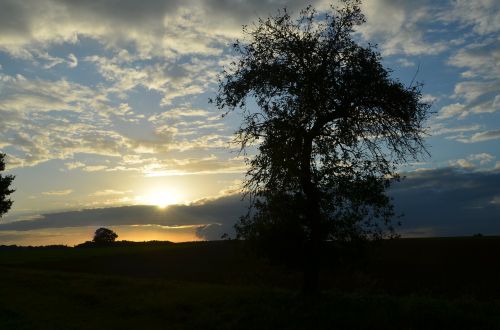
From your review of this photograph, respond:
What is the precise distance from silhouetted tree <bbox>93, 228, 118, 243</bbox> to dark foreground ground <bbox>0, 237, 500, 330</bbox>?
90.3 metres

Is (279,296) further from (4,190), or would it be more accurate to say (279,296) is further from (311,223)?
(4,190)

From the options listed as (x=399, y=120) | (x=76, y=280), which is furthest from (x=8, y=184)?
(x=399, y=120)

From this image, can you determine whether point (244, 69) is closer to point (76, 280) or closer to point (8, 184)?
point (76, 280)

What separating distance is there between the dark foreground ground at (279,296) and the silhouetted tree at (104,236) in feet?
296

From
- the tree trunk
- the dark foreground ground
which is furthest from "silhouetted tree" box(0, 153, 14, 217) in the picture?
the tree trunk

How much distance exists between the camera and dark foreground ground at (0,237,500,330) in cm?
1831

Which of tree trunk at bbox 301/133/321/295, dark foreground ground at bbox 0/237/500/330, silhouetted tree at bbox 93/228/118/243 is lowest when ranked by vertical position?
dark foreground ground at bbox 0/237/500/330

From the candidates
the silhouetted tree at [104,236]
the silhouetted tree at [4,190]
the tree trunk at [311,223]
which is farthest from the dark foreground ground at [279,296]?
the silhouetted tree at [104,236]

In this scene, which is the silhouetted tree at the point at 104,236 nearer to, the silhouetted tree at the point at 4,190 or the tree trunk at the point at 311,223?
the silhouetted tree at the point at 4,190

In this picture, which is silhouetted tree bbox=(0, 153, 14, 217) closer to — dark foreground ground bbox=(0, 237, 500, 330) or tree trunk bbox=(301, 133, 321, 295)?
dark foreground ground bbox=(0, 237, 500, 330)

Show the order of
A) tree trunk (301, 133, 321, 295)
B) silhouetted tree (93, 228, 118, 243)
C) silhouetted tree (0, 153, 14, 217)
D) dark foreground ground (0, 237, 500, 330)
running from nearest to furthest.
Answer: dark foreground ground (0, 237, 500, 330) < tree trunk (301, 133, 321, 295) < silhouetted tree (0, 153, 14, 217) < silhouetted tree (93, 228, 118, 243)

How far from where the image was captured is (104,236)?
450 ft

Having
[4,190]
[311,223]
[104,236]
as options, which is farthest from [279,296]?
[104,236]

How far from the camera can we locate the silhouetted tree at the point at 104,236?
13512cm
